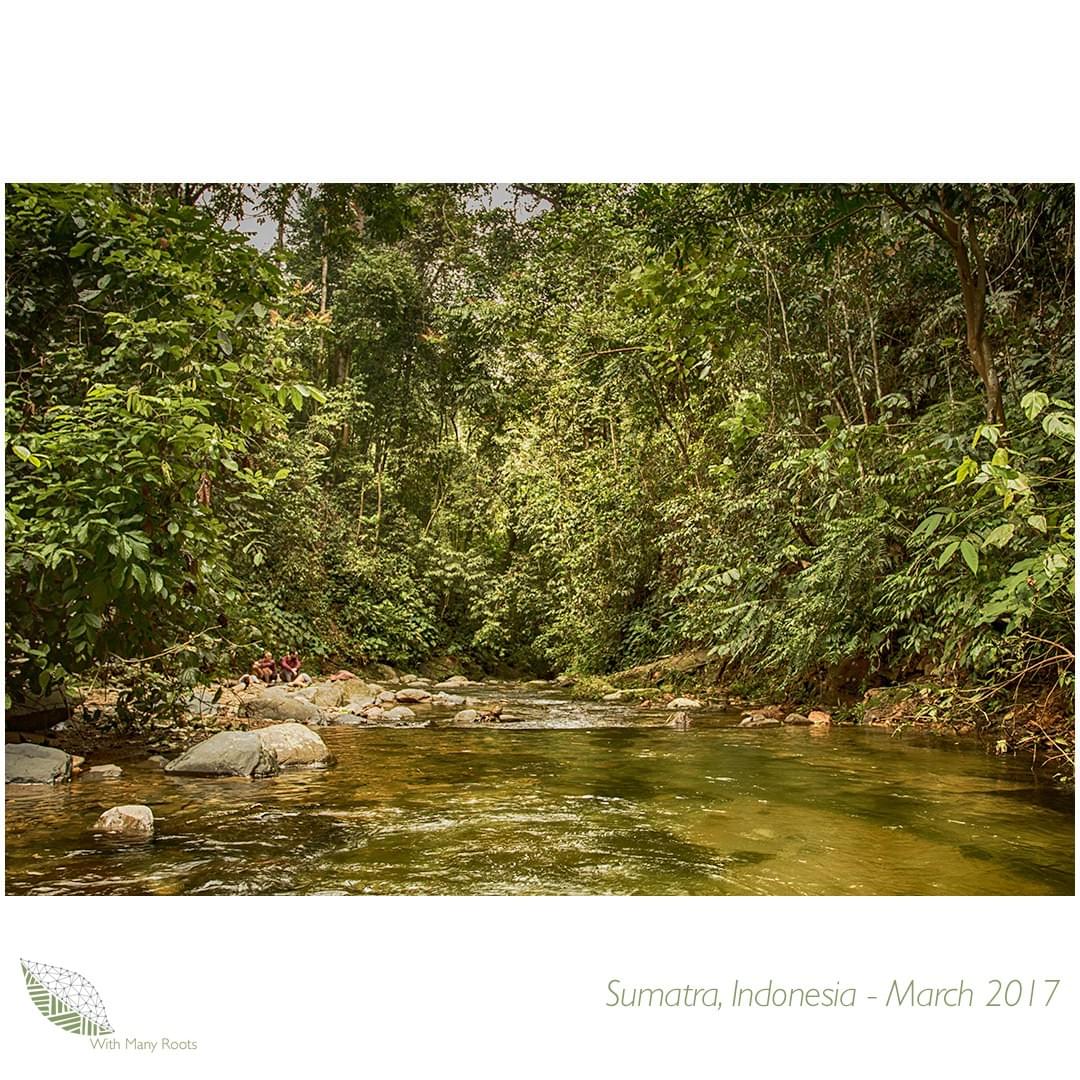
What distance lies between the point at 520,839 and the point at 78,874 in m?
1.25

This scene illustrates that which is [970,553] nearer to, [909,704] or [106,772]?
[909,704]

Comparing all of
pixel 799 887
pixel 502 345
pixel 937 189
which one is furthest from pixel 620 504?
pixel 799 887

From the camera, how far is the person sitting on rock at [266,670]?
6.91 metres

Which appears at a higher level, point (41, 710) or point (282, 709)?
point (41, 710)

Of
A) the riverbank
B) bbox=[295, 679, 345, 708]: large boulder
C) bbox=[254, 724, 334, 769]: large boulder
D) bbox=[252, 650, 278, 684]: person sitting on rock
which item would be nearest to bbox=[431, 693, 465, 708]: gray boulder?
bbox=[295, 679, 345, 708]: large boulder

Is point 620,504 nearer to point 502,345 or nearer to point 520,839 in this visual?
point 502,345

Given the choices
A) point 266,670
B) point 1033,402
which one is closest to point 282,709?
point 266,670

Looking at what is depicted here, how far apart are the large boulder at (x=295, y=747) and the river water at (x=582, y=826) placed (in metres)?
0.15

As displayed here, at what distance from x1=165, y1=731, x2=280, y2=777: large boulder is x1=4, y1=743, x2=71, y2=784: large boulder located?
1.35ft

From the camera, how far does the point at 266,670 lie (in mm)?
7043

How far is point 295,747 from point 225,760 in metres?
0.41

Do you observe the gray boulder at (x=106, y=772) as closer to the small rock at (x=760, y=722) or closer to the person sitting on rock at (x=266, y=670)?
the person sitting on rock at (x=266, y=670)

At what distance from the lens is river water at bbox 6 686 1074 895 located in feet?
7.73

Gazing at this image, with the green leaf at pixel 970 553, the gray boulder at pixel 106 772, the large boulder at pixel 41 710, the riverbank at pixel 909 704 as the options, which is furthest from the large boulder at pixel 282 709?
the green leaf at pixel 970 553
